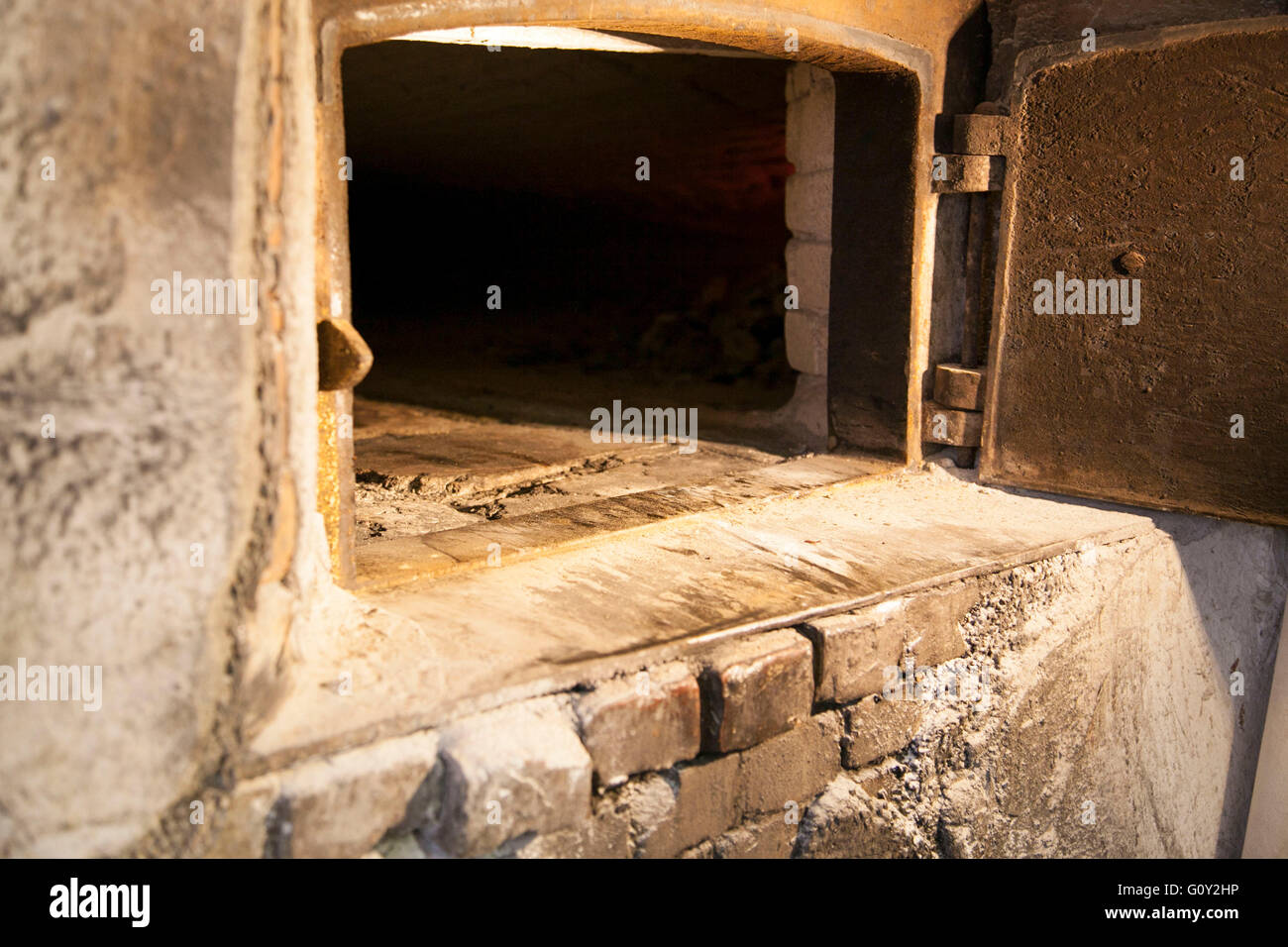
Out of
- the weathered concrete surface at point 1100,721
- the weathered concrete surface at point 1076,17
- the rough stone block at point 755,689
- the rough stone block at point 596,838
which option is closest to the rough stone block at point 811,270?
the weathered concrete surface at point 1076,17

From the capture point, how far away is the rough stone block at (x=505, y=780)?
1.69m

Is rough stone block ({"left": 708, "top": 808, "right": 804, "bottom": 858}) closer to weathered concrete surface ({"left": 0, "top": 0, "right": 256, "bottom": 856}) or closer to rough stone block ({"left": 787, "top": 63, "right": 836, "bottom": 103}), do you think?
weathered concrete surface ({"left": 0, "top": 0, "right": 256, "bottom": 856})

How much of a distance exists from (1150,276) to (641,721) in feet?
6.58

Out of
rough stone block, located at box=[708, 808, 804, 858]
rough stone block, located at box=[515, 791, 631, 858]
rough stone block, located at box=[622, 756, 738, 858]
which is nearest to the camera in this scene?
rough stone block, located at box=[515, 791, 631, 858]

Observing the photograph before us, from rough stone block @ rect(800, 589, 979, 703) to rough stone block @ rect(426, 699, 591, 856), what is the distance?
0.62 meters

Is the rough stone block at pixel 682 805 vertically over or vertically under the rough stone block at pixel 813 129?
under

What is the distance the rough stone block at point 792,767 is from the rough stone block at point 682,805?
4cm

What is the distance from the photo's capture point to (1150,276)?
2.87 metres

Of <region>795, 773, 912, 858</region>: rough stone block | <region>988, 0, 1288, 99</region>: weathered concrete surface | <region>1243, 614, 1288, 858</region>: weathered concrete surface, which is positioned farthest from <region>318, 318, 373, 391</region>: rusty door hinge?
<region>1243, 614, 1288, 858</region>: weathered concrete surface

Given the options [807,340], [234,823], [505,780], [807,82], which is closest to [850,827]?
[505,780]

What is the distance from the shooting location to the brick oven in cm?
151

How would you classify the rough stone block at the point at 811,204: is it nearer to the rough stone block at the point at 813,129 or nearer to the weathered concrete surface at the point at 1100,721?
the rough stone block at the point at 813,129

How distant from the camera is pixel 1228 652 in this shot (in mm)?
3188

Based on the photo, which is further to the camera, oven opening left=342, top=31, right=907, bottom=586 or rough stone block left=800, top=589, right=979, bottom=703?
oven opening left=342, top=31, right=907, bottom=586
